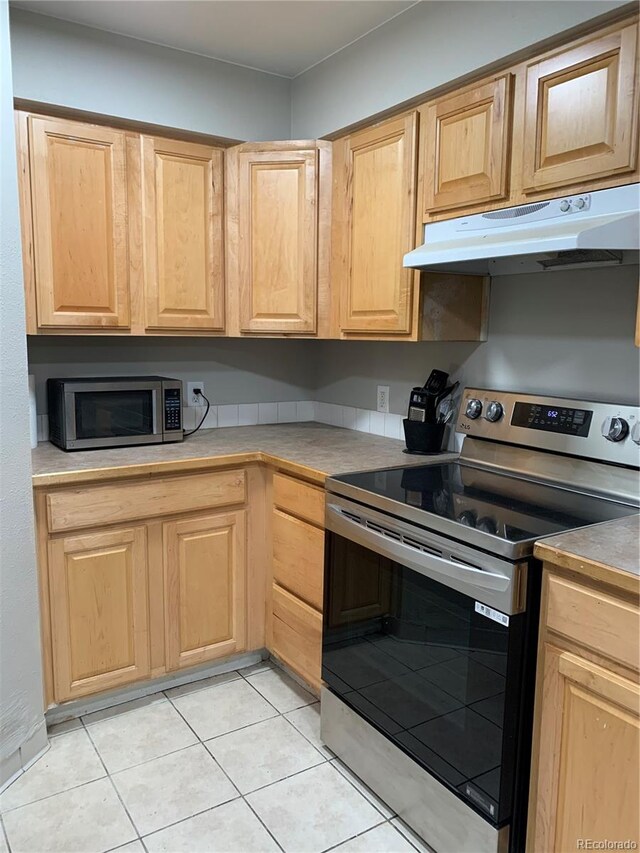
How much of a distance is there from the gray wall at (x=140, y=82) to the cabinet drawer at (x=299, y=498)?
4.66 feet

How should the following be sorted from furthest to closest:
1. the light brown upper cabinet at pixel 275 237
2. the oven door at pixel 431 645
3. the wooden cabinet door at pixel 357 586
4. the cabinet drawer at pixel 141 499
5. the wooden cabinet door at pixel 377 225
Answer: the light brown upper cabinet at pixel 275 237
the wooden cabinet door at pixel 377 225
the cabinet drawer at pixel 141 499
the wooden cabinet door at pixel 357 586
the oven door at pixel 431 645

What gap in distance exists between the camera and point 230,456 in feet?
7.77

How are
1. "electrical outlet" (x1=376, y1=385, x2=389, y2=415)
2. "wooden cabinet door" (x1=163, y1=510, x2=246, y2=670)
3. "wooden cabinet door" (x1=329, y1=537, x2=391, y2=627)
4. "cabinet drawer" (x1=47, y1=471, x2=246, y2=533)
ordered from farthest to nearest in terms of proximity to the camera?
1. "electrical outlet" (x1=376, y1=385, x2=389, y2=415)
2. "wooden cabinet door" (x1=163, y1=510, x2=246, y2=670)
3. "cabinet drawer" (x1=47, y1=471, x2=246, y2=533)
4. "wooden cabinet door" (x1=329, y1=537, x2=391, y2=627)

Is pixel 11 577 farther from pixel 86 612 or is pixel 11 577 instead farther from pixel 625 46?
pixel 625 46

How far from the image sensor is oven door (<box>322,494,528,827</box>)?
1.45 m

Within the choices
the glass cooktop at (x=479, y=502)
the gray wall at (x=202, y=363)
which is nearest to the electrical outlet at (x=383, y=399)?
the gray wall at (x=202, y=363)

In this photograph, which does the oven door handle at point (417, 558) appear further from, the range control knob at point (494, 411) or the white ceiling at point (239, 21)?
the white ceiling at point (239, 21)

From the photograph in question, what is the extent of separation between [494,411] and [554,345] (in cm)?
29

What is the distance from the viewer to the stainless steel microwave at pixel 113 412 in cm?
236

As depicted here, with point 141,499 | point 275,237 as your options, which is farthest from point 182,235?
point 141,499

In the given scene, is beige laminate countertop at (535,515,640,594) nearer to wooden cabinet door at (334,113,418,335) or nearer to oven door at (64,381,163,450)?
wooden cabinet door at (334,113,418,335)

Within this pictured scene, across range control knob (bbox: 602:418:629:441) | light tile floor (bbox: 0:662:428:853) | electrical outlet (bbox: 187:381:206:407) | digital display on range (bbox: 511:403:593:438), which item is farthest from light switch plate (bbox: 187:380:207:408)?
range control knob (bbox: 602:418:629:441)

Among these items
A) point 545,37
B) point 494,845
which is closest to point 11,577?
point 494,845

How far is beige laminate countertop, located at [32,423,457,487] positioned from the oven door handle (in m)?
0.19
